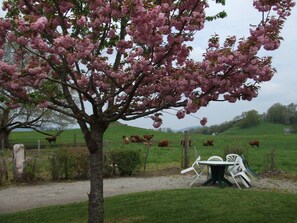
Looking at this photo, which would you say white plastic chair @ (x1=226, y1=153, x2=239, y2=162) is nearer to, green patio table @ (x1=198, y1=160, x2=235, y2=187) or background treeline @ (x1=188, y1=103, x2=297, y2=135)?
green patio table @ (x1=198, y1=160, x2=235, y2=187)

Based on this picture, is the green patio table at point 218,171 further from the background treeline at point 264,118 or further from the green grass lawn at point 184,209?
the background treeline at point 264,118

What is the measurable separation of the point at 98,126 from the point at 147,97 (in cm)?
97

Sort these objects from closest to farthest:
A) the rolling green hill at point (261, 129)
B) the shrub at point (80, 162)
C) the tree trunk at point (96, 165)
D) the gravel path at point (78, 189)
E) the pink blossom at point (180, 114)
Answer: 1. the pink blossom at point (180, 114)
2. the tree trunk at point (96, 165)
3. the gravel path at point (78, 189)
4. the shrub at point (80, 162)
5. the rolling green hill at point (261, 129)

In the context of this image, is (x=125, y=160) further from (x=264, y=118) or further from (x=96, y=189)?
(x=264, y=118)

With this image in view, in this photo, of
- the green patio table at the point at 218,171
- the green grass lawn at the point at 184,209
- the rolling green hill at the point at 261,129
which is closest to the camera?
the green grass lawn at the point at 184,209

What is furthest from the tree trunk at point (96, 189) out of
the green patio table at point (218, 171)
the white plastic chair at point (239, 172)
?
the white plastic chair at point (239, 172)

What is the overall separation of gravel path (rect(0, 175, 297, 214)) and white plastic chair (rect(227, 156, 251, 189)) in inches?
11.2

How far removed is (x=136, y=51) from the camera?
583 centimetres

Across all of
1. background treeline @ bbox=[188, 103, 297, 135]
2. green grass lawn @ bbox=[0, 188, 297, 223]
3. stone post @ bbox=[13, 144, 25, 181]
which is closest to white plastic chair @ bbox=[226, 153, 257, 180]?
green grass lawn @ bbox=[0, 188, 297, 223]

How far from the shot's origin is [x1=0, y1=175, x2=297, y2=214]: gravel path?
11945 mm

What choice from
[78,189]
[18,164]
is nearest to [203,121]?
[78,189]

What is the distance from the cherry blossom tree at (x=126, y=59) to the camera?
5.48 metres

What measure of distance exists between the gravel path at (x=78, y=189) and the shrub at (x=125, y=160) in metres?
0.73

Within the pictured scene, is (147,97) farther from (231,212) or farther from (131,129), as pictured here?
(131,129)
